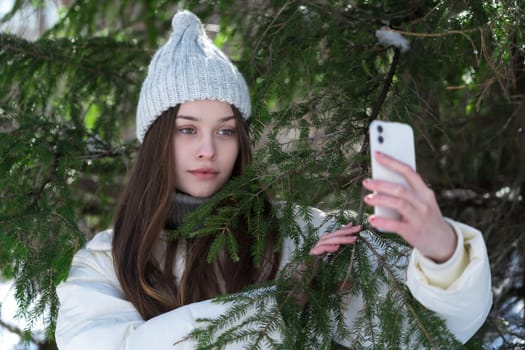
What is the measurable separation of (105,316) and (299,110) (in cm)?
92

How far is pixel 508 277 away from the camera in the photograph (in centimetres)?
352

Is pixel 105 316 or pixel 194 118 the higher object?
pixel 194 118

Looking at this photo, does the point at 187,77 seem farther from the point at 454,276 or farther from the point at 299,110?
the point at 454,276

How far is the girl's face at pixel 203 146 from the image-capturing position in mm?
2678

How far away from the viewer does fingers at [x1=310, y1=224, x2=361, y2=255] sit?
195cm

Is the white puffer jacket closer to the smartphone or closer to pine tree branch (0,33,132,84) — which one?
the smartphone

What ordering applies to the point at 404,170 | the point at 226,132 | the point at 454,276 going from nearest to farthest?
the point at 404,170 < the point at 454,276 < the point at 226,132

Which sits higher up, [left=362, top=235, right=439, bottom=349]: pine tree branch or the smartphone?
the smartphone

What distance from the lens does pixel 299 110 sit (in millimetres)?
2539

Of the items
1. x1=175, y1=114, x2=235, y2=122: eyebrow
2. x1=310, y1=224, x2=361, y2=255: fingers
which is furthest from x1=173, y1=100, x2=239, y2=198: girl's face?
x1=310, y1=224, x2=361, y2=255: fingers

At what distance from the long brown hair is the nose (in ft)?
0.40

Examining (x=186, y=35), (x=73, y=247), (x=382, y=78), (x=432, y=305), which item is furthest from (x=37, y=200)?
(x=432, y=305)

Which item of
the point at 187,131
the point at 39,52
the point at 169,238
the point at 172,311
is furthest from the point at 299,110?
the point at 39,52

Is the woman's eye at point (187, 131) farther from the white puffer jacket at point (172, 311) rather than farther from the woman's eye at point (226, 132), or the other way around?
the white puffer jacket at point (172, 311)
